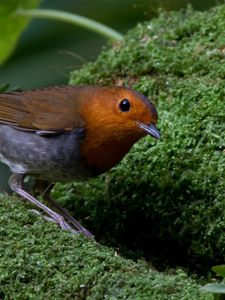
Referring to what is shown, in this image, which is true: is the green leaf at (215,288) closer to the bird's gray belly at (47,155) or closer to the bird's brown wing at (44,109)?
the bird's gray belly at (47,155)

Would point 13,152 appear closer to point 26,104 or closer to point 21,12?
point 26,104

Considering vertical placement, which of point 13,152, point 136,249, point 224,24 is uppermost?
point 224,24

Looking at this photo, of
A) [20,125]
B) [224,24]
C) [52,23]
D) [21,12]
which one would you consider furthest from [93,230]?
[52,23]

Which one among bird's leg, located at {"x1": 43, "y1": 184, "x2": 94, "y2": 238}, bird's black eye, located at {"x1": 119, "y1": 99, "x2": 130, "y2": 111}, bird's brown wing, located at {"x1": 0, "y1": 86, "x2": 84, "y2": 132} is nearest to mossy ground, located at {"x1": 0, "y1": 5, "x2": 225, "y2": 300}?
bird's leg, located at {"x1": 43, "y1": 184, "x2": 94, "y2": 238}

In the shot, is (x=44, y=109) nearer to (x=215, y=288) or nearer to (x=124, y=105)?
(x=124, y=105)

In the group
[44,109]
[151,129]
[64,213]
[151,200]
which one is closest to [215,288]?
[151,129]

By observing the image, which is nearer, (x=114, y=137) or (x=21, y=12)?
(x=114, y=137)

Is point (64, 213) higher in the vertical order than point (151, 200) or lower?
lower

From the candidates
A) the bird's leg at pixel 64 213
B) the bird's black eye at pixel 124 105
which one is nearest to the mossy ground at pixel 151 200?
the bird's leg at pixel 64 213
